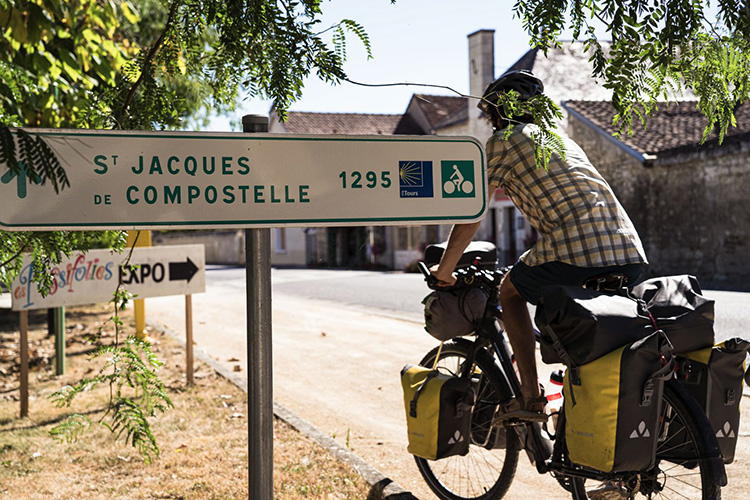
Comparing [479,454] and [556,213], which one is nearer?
[556,213]

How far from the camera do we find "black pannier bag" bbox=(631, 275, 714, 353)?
261cm

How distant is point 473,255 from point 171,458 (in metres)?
2.16

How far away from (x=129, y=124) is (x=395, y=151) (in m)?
1.23

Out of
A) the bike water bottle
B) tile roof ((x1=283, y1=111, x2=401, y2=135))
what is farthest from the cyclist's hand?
tile roof ((x1=283, y1=111, x2=401, y2=135))

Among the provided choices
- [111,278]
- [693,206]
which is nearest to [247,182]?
[111,278]

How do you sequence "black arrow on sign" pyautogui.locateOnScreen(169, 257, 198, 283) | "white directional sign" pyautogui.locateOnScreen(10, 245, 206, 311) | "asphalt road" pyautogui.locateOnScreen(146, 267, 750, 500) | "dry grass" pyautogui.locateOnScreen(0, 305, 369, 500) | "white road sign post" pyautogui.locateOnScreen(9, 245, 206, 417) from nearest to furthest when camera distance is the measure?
"dry grass" pyautogui.locateOnScreen(0, 305, 369, 500), "asphalt road" pyautogui.locateOnScreen(146, 267, 750, 500), "white road sign post" pyautogui.locateOnScreen(9, 245, 206, 417), "white directional sign" pyautogui.locateOnScreen(10, 245, 206, 311), "black arrow on sign" pyautogui.locateOnScreen(169, 257, 198, 283)

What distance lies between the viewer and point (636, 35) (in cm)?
218

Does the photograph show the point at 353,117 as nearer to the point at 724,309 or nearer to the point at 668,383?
the point at 724,309

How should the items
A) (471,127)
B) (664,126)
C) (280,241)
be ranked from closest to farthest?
1. (664,126)
2. (471,127)
3. (280,241)

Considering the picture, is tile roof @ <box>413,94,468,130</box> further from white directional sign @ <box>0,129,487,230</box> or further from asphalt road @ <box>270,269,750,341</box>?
white directional sign @ <box>0,129,487,230</box>

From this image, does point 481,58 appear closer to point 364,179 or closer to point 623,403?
point 623,403

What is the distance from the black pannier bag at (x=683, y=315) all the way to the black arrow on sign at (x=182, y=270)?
4943 millimetres

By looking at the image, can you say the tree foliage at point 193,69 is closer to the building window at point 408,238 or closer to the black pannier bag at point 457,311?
the black pannier bag at point 457,311

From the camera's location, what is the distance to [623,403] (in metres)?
2.45
